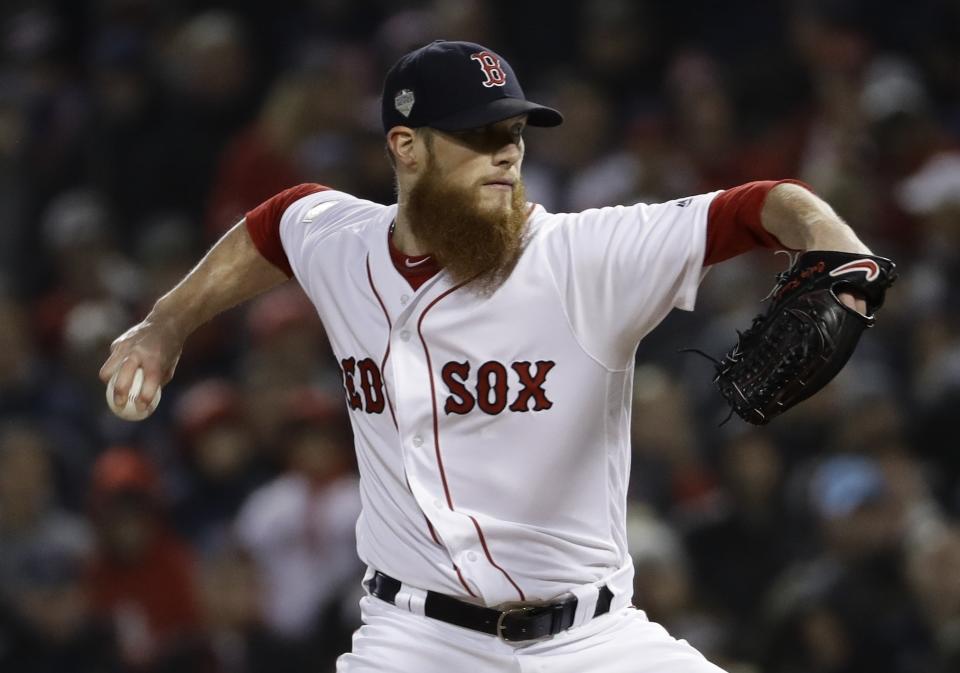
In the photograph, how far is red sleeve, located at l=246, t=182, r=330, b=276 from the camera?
3869 millimetres

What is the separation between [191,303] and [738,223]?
53.6 inches

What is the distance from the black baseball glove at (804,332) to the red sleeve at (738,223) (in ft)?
0.35

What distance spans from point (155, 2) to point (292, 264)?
6018mm

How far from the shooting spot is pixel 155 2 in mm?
9398

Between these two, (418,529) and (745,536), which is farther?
(745,536)

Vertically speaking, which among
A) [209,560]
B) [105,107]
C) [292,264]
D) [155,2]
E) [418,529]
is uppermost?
[155,2]

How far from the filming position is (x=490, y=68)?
3469 mm

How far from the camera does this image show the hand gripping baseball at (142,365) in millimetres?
3477

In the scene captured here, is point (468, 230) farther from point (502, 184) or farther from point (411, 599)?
point (411, 599)

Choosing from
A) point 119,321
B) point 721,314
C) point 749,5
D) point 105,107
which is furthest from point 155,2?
point 721,314

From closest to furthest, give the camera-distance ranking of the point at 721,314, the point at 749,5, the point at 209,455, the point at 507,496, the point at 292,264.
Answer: the point at 507,496
the point at 292,264
the point at 721,314
the point at 209,455
the point at 749,5

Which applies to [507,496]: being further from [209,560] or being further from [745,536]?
[209,560]

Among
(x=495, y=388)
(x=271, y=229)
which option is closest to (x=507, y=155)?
(x=495, y=388)

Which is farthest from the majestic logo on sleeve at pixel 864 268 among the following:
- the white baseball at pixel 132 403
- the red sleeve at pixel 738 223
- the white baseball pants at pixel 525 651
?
the white baseball at pixel 132 403
